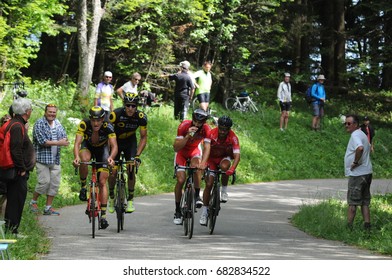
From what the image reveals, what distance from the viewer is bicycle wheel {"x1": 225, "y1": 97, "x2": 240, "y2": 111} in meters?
31.7

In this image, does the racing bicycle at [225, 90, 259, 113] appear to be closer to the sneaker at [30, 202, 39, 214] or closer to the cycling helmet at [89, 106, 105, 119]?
the sneaker at [30, 202, 39, 214]

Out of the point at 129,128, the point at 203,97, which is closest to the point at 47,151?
the point at 129,128

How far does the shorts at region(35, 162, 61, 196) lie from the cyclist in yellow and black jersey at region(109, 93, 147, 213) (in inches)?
76.5

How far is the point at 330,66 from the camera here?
3916 cm

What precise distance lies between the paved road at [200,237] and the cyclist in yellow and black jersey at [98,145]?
0.66 m

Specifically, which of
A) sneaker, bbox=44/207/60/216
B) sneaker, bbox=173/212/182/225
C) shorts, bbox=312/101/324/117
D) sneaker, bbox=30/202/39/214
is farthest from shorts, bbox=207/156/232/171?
shorts, bbox=312/101/324/117

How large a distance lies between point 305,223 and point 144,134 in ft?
10.8

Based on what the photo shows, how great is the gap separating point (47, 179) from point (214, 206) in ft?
12.7

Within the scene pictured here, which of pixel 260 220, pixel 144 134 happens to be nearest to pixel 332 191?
pixel 260 220

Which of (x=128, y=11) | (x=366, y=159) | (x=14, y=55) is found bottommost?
(x=366, y=159)

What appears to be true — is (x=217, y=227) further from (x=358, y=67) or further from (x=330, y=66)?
(x=330, y=66)

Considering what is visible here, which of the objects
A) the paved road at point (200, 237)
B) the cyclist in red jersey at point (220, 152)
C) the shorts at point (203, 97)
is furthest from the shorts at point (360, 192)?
the shorts at point (203, 97)

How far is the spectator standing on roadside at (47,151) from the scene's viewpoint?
14914 mm

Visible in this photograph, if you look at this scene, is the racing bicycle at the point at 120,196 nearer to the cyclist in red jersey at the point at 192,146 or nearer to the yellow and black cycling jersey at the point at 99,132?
the yellow and black cycling jersey at the point at 99,132
